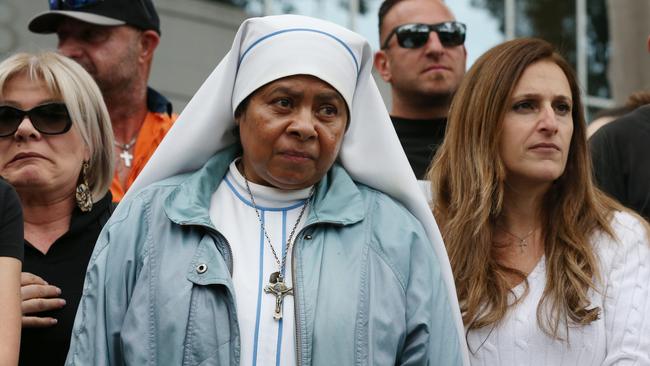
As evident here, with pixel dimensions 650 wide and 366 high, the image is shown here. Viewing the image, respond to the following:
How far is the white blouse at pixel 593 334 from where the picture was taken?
14.5ft

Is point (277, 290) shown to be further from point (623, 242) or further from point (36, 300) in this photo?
point (623, 242)

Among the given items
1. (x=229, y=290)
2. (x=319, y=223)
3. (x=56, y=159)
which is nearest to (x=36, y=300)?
(x=56, y=159)

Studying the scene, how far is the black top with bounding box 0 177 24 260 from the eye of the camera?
12.7 feet

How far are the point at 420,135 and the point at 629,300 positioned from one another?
5.66ft

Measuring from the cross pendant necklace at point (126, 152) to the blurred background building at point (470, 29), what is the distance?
3567 millimetres

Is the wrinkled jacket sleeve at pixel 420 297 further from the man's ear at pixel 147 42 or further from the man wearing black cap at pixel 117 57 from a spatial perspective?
the man's ear at pixel 147 42

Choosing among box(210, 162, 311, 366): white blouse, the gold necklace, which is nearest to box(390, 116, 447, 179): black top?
the gold necklace

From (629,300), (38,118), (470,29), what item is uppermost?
(38,118)

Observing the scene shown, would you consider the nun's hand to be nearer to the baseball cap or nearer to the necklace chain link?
the necklace chain link

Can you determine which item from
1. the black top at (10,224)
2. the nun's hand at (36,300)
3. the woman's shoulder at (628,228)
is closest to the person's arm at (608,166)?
the woman's shoulder at (628,228)

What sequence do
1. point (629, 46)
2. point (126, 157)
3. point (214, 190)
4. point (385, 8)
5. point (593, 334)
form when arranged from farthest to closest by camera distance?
point (629, 46) → point (385, 8) → point (126, 157) → point (593, 334) → point (214, 190)

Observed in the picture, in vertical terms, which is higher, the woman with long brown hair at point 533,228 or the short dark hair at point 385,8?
the short dark hair at point 385,8

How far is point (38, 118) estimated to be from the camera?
4684 mm

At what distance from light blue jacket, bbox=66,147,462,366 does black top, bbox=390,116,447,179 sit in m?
1.61
